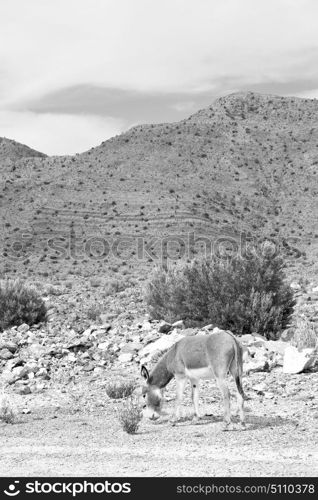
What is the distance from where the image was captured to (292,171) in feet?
278

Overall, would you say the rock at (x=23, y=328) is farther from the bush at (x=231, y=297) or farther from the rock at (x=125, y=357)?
the rock at (x=125, y=357)

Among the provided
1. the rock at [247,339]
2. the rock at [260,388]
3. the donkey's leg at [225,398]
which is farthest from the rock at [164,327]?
the donkey's leg at [225,398]

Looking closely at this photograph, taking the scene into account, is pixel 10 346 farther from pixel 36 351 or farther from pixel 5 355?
pixel 36 351

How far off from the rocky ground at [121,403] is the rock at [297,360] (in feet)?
0.06

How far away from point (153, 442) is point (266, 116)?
3650 inches

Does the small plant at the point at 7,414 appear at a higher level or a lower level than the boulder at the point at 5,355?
higher

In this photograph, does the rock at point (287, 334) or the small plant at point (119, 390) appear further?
the rock at point (287, 334)

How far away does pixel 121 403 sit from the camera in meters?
11.1

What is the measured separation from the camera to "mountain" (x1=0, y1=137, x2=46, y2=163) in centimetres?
10238

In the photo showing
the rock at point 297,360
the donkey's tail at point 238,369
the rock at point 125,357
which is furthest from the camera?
the rock at point 125,357

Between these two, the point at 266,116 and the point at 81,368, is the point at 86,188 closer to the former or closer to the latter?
the point at 266,116

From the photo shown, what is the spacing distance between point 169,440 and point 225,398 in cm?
84

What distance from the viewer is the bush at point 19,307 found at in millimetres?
19625

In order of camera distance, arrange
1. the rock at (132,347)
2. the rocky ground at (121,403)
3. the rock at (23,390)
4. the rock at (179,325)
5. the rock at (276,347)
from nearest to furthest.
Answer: the rocky ground at (121,403)
the rock at (23,390)
the rock at (276,347)
the rock at (132,347)
the rock at (179,325)
